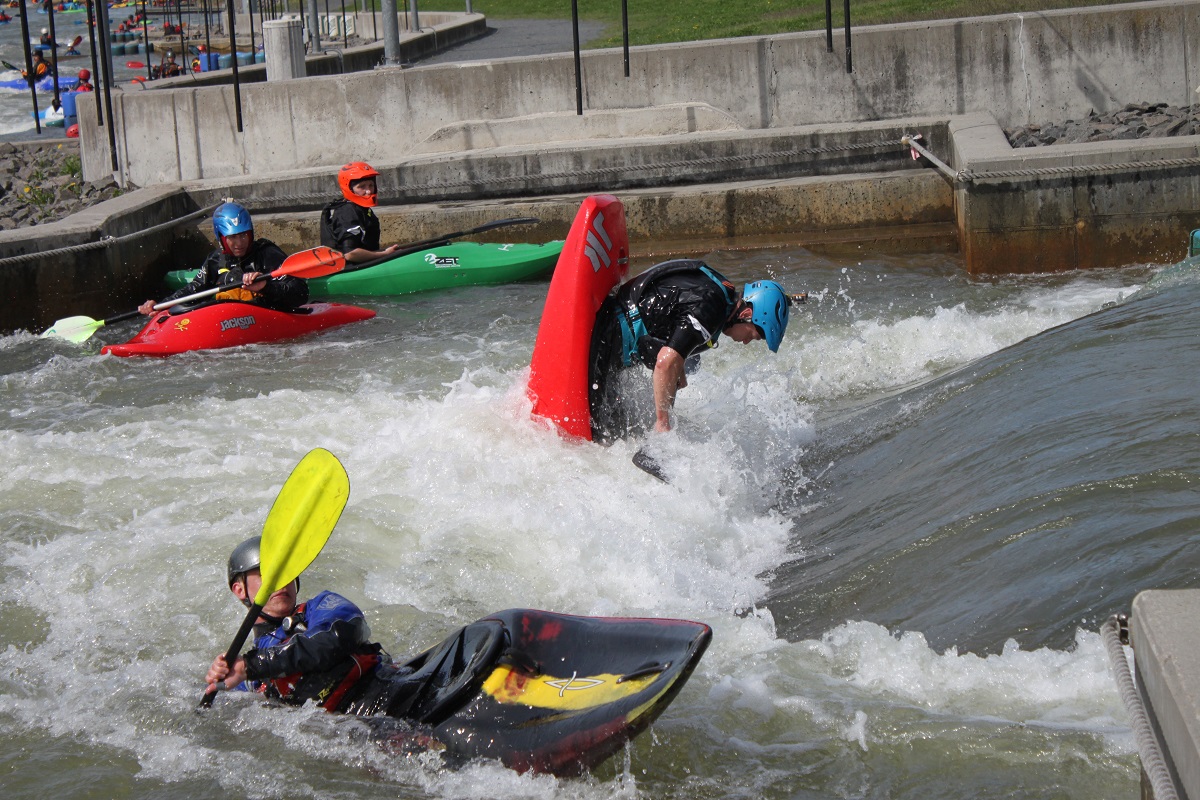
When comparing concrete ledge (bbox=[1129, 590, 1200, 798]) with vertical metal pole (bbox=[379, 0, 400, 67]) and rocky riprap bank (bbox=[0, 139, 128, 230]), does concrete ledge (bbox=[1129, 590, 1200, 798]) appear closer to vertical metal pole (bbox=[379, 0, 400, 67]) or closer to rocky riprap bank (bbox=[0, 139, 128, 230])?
rocky riprap bank (bbox=[0, 139, 128, 230])

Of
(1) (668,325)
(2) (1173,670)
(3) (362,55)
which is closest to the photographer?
(2) (1173,670)

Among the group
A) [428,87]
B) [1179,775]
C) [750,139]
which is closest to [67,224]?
[428,87]

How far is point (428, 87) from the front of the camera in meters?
13.3

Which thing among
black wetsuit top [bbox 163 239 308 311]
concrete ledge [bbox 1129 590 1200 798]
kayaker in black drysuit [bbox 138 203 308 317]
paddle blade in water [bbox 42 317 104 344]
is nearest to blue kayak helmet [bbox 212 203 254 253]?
kayaker in black drysuit [bbox 138 203 308 317]

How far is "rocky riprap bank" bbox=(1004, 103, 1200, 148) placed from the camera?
10836mm

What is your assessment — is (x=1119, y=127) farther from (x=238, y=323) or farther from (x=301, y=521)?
(x=301, y=521)

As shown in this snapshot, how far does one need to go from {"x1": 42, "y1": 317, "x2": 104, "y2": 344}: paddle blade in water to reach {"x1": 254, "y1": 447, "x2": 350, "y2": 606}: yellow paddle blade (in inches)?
250

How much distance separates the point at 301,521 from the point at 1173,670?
8.13ft

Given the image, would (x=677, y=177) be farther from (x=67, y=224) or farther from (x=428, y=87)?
(x=67, y=224)

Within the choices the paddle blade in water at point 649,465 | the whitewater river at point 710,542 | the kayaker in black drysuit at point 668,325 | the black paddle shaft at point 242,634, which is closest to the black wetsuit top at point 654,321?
the kayaker in black drysuit at point 668,325

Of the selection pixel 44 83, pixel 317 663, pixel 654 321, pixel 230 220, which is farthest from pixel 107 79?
pixel 44 83

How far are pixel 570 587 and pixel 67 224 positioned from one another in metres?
7.54

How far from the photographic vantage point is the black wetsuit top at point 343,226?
35.8 ft

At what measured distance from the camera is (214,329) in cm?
972
